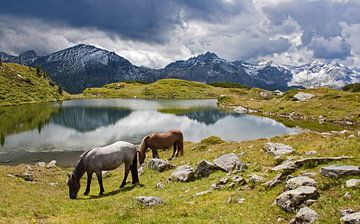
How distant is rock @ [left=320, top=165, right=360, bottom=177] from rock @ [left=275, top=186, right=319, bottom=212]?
6.17ft

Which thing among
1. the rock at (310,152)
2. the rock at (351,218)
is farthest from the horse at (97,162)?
the rock at (351,218)

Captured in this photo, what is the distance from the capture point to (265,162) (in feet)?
88.5

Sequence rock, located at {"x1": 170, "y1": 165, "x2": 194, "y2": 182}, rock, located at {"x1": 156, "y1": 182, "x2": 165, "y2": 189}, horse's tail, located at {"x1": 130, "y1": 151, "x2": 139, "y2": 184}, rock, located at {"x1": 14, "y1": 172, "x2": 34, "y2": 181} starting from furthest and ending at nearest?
rock, located at {"x1": 14, "y1": 172, "x2": 34, "y2": 181}
horse's tail, located at {"x1": 130, "y1": 151, "x2": 139, "y2": 184}
rock, located at {"x1": 170, "y1": 165, "x2": 194, "y2": 182}
rock, located at {"x1": 156, "y1": 182, "x2": 165, "y2": 189}

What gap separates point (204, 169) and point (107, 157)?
7.56 meters

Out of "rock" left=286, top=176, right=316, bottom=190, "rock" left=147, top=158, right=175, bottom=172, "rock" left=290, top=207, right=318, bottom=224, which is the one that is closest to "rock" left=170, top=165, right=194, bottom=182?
"rock" left=147, top=158, right=175, bottom=172

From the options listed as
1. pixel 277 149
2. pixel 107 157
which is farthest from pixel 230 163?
pixel 107 157

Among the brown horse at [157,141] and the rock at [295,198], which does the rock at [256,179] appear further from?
the brown horse at [157,141]

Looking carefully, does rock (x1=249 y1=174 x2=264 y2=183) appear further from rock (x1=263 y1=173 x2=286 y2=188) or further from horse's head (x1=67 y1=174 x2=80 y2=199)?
horse's head (x1=67 y1=174 x2=80 y2=199)

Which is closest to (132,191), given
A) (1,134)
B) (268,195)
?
(268,195)

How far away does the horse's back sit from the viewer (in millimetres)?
28125

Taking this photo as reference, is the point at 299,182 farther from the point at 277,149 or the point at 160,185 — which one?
the point at 277,149

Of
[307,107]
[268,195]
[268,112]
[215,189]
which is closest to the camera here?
[268,195]

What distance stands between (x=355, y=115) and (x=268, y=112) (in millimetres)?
42877

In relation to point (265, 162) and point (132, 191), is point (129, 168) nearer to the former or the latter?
point (132, 191)
